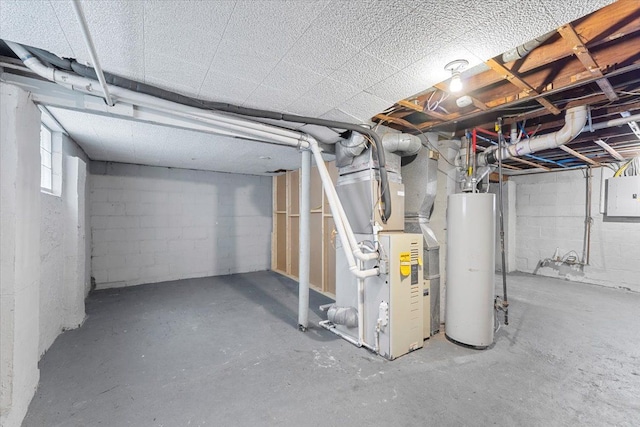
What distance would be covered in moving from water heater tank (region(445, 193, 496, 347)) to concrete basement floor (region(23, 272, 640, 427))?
20 cm

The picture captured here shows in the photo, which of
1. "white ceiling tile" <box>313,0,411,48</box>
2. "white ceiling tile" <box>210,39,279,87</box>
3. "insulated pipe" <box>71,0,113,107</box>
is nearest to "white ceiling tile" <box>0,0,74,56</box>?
"insulated pipe" <box>71,0,113,107</box>

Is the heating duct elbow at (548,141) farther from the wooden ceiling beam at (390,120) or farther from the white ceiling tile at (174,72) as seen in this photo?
the white ceiling tile at (174,72)

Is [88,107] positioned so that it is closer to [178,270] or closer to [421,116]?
[421,116]

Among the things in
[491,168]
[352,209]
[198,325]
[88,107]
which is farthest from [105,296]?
[491,168]

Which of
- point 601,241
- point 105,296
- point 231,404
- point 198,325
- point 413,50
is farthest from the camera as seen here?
point 601,241

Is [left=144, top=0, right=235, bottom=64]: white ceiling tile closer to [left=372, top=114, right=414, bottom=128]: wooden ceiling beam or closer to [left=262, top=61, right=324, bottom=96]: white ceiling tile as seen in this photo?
[left=262, top=61, right=324, bottom=96]: white ceiling tile

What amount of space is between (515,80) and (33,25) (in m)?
2.78

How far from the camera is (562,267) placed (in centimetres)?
525

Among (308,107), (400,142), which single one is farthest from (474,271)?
(308,107)

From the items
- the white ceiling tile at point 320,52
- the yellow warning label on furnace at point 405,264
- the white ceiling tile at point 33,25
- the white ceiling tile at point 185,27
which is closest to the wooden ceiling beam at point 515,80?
the white ceiling tile at point 320,52

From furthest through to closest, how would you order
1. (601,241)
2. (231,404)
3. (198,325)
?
(601,241) → (198,325) → (231,404)

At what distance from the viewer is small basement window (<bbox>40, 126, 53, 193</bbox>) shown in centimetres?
250

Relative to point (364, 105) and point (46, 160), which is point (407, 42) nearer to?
point (364, 105)

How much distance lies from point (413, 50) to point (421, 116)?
139cm
